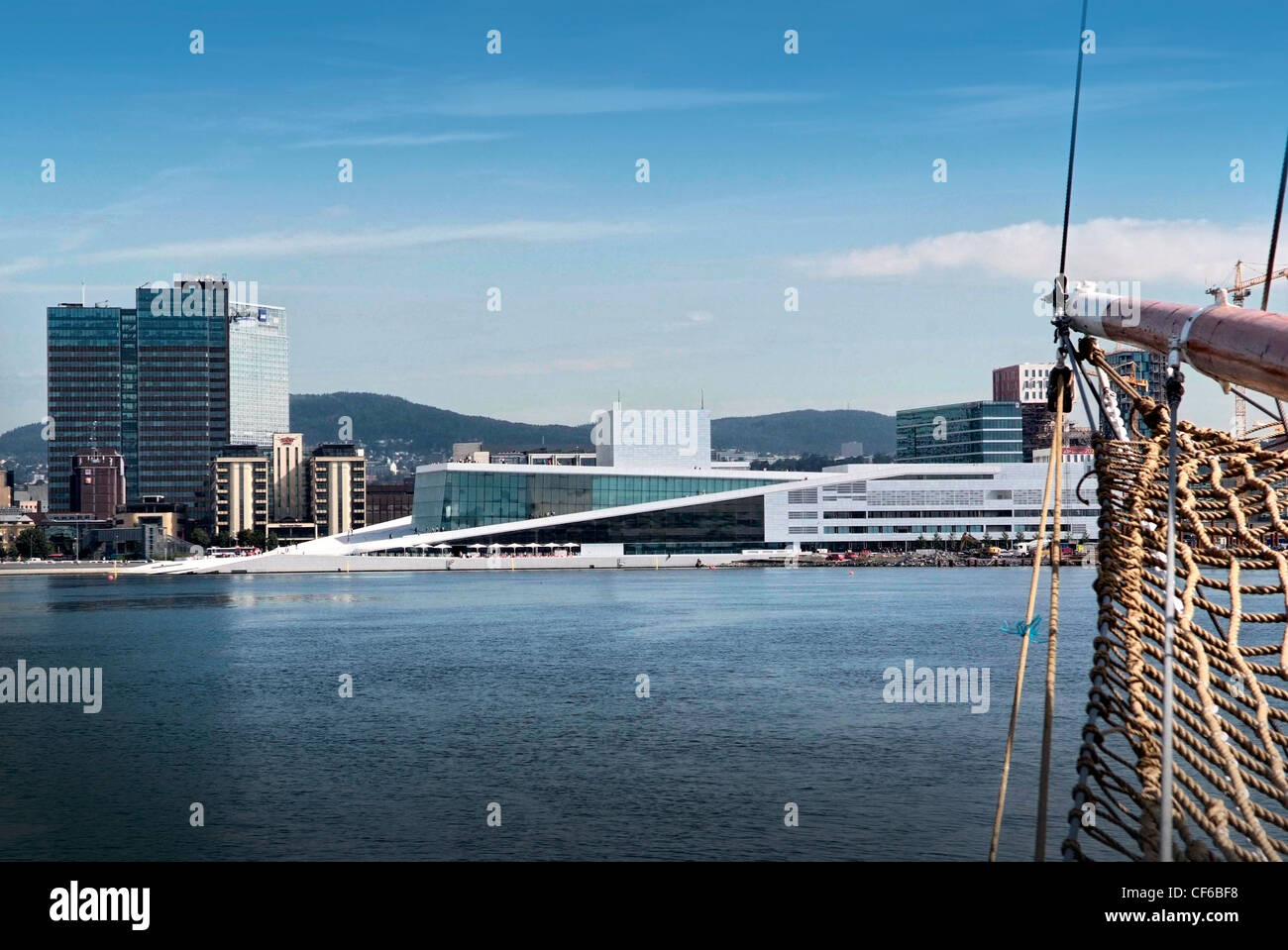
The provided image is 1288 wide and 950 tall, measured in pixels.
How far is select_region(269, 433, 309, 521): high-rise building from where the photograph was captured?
277 ft

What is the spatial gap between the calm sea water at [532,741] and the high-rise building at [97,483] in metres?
65.0

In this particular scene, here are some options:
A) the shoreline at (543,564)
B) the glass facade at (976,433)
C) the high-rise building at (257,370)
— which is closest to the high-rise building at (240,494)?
the shoreline at (543,564)

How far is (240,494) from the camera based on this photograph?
8312 centimetres

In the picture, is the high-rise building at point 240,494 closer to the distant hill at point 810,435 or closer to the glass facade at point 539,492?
the glass facade at point 539,492

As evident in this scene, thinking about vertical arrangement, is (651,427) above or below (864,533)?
above

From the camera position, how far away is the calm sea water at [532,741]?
978 centimetres

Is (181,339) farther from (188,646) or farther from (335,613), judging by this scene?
(188,646)

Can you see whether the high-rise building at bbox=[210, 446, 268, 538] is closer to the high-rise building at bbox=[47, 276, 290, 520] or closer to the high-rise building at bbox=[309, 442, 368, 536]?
the high-rise building at bbox=[309, 442, 368, 536]

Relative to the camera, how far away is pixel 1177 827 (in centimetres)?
461

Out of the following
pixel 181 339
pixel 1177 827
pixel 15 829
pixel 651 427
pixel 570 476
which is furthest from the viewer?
pixel 181 339

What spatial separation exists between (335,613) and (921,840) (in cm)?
2586

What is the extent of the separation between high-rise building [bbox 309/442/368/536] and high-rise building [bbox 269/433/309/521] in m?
1.15
